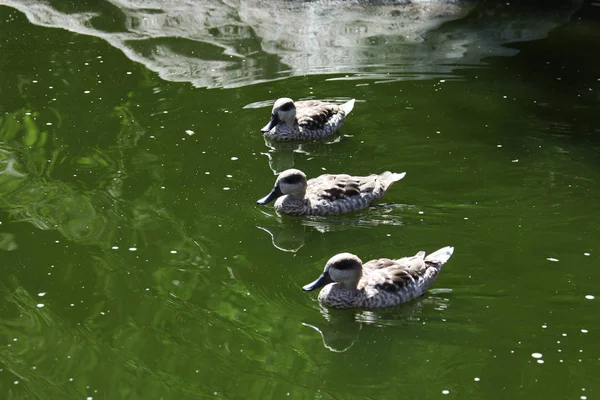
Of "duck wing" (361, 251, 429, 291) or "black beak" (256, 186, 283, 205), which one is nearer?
"duck wing" (361, 251, 429, 291)

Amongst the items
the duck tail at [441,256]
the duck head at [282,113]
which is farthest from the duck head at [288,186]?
the duck tail at [441,256]

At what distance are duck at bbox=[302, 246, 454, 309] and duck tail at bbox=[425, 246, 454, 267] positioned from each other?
69mm

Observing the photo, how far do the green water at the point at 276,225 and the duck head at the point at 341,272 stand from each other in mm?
189

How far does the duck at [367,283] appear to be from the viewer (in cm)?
746

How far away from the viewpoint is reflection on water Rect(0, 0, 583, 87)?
11859 millimetres

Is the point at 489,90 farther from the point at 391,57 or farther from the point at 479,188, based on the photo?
the point at 479,188

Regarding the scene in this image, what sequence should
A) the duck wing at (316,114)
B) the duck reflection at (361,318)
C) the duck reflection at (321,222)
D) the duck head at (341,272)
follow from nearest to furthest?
the duck reflection at (361,318)
the duck head at (341,272)
the duck reflection at (321,222)
the duck wing at (316,114)

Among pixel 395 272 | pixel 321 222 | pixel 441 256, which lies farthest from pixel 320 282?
pixel 321 222

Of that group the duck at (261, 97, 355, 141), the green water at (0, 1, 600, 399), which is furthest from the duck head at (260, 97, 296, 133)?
the green water at (0, 1, 600, 399)

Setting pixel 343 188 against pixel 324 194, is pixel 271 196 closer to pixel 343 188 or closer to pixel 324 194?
pixel 324 194

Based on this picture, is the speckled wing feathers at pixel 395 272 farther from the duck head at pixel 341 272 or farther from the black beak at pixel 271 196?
the black beak at pixel 271 196

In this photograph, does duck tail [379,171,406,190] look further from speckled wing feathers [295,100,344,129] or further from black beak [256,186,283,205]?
speckled wing feathers [295,100,344,129]

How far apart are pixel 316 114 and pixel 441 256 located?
293 centimetres

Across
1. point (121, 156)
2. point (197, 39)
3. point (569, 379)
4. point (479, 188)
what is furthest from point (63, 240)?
point (197, 39)
